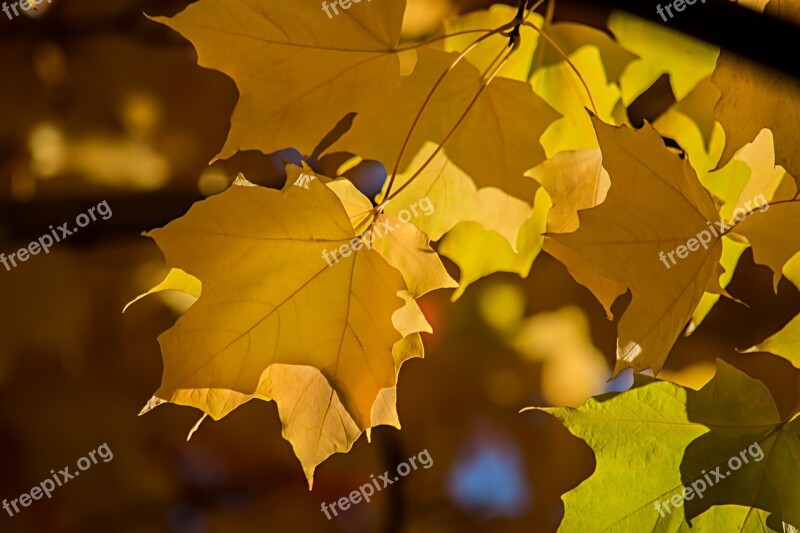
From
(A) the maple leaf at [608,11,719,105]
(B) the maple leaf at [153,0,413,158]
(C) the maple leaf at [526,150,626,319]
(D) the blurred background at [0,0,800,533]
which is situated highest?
(B) the maple leaf at [153,0,413,158]

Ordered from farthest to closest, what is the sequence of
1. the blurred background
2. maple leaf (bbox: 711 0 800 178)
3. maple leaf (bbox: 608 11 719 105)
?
1. the blurred background
2. maple leaf (bbox: 608 11 719 105)
3. maple leaf (bbox: 711 0 800 178)

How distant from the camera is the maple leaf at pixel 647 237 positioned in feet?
1.25

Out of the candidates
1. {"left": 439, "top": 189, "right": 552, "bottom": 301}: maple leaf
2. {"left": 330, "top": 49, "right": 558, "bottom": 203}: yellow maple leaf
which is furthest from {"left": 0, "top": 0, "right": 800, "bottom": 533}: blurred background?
{"left": 330, "top": 49, "right": 558, "bottom": 203}: yellow maple leaf

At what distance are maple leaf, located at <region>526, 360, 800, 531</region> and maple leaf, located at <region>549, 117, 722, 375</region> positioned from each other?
5cm

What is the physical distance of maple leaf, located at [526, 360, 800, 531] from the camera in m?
0.42

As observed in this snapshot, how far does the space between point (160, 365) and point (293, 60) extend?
900 mm

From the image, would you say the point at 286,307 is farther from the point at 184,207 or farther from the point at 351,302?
the point at 184,207

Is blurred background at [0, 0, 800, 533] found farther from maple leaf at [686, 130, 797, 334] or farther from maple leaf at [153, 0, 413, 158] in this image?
maple leaf at [153, 0, 413, 158]

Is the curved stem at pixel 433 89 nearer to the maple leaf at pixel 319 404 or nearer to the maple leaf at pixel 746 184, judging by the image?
the maple leaf at pixel 319 404

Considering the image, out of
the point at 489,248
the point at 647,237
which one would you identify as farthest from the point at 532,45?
the point at 647,237

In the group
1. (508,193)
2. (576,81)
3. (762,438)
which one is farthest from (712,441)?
(576,81)

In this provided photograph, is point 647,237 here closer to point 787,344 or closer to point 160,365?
point 787,344

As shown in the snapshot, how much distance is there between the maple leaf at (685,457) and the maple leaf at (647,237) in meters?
0.05

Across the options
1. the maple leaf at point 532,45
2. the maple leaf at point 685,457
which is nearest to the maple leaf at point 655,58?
the maple leaf at point 532,45
